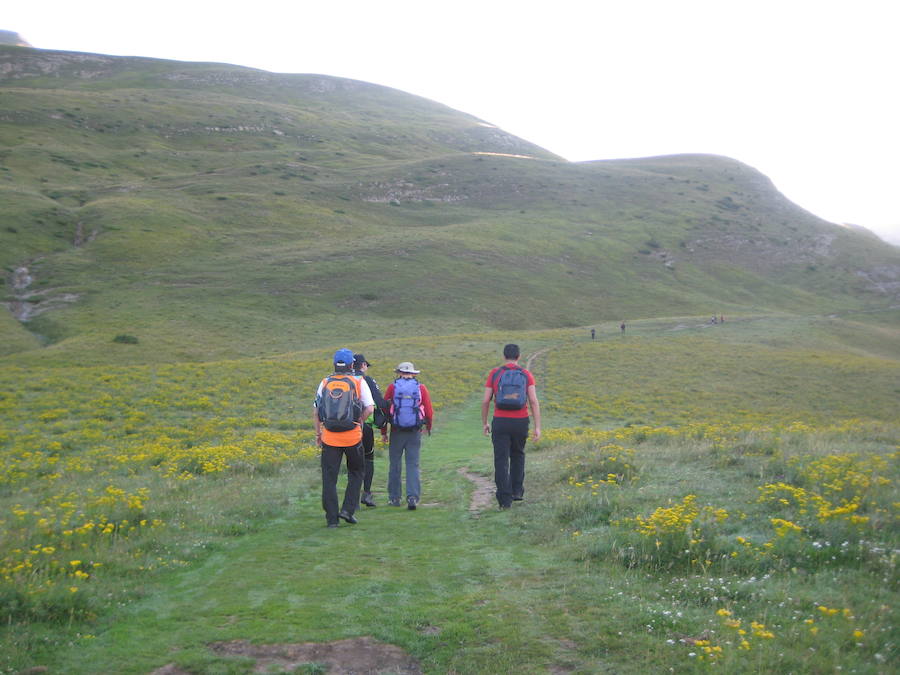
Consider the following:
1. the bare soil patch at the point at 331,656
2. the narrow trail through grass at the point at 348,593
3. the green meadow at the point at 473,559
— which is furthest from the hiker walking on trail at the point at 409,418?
the bare soil patch at the point at 331,656

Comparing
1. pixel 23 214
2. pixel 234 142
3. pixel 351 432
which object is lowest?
pixel 351 432

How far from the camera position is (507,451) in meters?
10.5

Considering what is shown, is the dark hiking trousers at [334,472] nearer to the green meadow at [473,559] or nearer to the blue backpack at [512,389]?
the green meadow at [473,559]

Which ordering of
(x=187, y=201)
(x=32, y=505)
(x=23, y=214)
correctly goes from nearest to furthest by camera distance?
(x=32, y=505)
(x=23, y=214)
(x=187, y=201)

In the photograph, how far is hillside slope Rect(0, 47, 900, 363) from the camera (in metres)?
61.3

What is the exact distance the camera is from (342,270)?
76438mm

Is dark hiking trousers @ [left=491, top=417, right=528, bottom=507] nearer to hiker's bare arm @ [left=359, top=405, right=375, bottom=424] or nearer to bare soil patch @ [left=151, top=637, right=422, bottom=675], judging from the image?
hiker's bare arm @ [left=359, top=405, right=375, bottom=424]

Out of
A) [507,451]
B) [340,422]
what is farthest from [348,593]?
[507,451]

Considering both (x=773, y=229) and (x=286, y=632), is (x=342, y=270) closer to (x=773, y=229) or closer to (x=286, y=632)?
(x=286, y=632)

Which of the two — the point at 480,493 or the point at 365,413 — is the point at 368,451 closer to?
the point at 480,493

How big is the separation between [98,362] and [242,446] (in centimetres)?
3232

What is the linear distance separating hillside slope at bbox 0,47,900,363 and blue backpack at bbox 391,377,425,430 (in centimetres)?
4059

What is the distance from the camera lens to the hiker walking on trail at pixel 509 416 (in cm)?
1024

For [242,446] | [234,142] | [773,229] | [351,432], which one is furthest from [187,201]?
[773,229]
